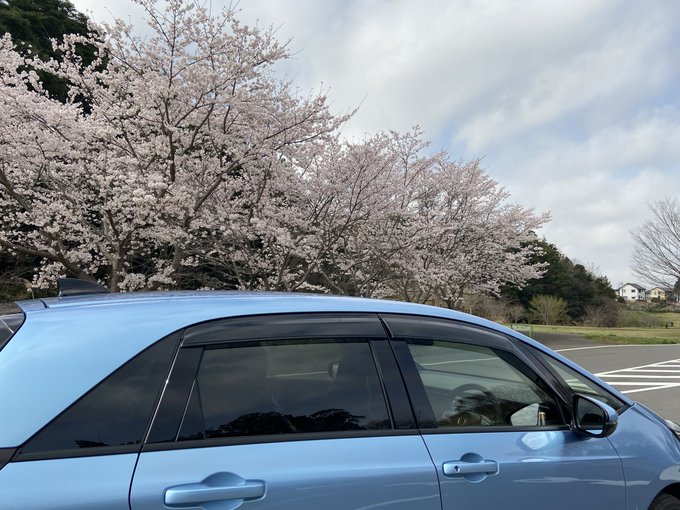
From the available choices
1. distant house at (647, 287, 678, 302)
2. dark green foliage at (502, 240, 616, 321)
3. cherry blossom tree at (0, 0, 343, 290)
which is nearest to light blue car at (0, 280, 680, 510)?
cherry blossom tree at (0, 0, 343, 290)

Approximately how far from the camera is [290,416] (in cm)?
188

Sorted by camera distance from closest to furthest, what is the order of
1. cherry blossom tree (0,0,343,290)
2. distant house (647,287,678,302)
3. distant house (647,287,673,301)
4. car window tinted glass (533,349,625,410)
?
car window tinted glass (533,349,625,410), cherry blossom tree (0,0,343,290), distant house (647,287,678,302), distant house (647,287,673,301)

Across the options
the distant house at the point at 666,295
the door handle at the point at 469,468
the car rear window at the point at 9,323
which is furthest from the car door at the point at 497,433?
the distant house at the point at 666,295

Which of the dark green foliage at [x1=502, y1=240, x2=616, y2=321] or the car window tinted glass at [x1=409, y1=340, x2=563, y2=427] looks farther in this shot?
the dark green foliage at [x1=502, y1=240, x2=616, y2=321]

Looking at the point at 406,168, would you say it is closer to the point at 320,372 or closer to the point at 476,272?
the point at 476,272

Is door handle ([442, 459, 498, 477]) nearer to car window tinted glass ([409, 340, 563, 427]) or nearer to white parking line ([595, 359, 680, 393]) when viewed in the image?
car window tinted glass ([409, 340, 563, 427])

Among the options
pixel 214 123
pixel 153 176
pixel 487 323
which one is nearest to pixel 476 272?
pixel 214 123

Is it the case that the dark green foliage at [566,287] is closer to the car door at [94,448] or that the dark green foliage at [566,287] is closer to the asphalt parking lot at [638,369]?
the asphalt parking lot at [638,369]

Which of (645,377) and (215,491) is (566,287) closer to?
→ (645,377)

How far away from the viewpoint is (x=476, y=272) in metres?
18.3

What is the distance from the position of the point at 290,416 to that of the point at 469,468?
72 centimetres

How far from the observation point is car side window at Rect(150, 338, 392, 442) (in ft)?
5.71

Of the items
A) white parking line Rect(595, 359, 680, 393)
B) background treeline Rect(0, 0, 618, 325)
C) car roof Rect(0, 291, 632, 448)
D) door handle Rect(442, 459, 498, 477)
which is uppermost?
background treeline Rect(0, 0, 618, 325)

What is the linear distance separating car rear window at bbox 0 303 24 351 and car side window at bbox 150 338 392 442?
1.87 ft
